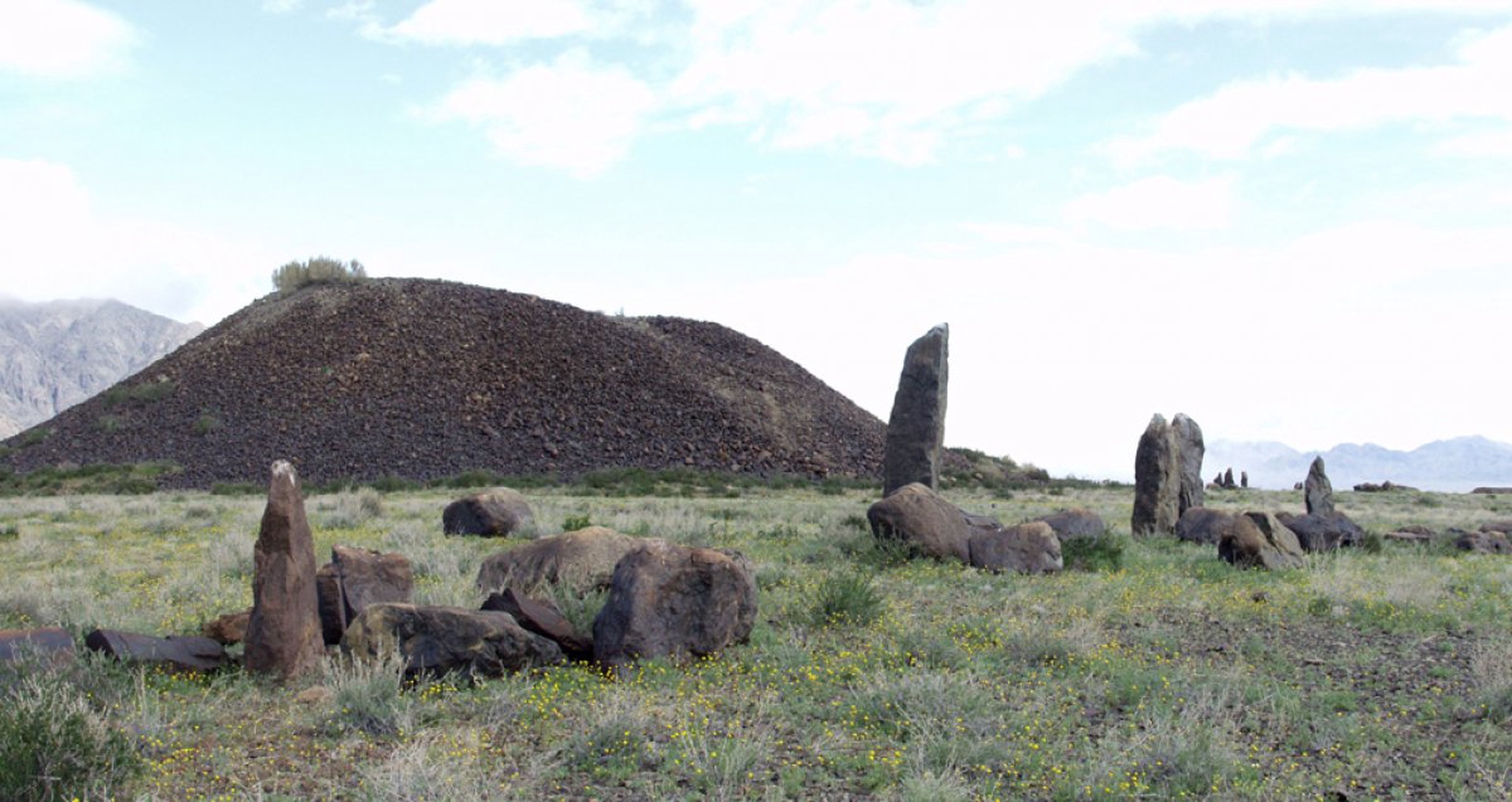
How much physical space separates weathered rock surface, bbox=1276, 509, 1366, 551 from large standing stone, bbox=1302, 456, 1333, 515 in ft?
10.4

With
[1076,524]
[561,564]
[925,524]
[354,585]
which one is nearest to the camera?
[354,585]

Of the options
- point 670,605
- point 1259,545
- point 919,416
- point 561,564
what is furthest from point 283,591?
point 919,416

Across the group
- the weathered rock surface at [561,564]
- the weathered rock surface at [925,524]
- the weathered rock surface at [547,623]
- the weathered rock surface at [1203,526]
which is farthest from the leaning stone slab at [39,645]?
the weathered rock surface at [1203,526]

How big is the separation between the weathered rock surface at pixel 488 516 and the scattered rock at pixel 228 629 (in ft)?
27.9

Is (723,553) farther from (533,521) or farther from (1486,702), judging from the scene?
(533,521)

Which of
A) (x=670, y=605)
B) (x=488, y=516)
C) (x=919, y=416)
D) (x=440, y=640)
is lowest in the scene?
(x=440, y=640)

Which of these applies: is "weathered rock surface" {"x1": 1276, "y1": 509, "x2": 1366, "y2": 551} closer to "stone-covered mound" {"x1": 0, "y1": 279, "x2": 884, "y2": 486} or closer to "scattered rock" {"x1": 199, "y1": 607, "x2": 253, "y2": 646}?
"scattered rock" {"x1": 199, "y1": 607, "x2": 253, "y2": 646}

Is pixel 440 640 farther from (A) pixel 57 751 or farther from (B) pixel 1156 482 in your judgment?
(B) pixel 1156 482

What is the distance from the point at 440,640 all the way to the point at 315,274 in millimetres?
50364

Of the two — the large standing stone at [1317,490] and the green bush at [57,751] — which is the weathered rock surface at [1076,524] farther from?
the green bush at [57,751]

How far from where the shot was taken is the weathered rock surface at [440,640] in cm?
841

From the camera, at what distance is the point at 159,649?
8.55 m

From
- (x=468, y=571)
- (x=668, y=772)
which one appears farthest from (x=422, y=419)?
(x=668, y=772)

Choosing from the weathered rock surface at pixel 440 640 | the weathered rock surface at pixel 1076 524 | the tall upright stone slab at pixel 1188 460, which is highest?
the tall upright stone slab at pixel 1188 460
